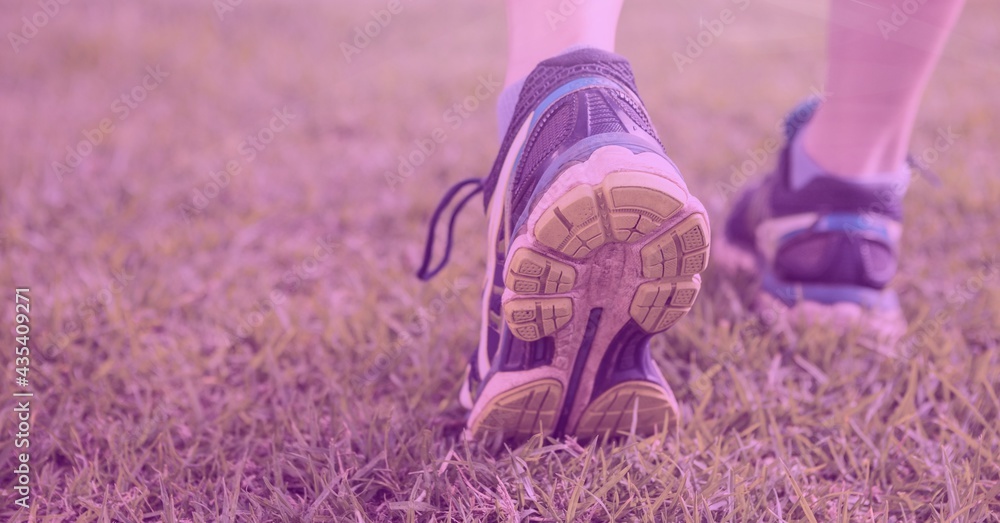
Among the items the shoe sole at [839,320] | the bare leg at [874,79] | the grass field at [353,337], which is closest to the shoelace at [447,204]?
the grass field at [353,337]

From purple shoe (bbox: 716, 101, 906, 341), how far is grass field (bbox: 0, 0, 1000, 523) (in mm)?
93

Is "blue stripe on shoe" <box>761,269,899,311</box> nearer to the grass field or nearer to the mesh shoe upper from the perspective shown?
the grass field

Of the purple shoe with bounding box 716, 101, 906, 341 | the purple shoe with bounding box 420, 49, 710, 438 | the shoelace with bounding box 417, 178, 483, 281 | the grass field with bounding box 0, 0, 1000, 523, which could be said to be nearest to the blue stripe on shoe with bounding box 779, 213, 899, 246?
the purple shoe with bounding box 716, 101, 906, 341

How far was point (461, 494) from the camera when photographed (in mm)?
1094

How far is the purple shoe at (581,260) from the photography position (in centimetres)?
90

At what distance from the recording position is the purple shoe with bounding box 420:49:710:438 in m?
0.90

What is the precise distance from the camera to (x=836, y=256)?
164cm

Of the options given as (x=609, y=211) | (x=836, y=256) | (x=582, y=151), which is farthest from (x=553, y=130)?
(x=836, y=256)

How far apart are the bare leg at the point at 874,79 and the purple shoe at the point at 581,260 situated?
776 mm

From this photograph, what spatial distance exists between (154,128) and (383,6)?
7.71 feet

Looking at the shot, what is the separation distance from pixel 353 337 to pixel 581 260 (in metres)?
0.81

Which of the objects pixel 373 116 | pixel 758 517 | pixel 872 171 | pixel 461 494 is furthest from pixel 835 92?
pixel 373 116

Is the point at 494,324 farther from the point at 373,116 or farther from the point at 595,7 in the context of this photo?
the point at 373,116

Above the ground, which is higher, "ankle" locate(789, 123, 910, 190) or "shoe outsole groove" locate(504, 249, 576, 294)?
"ankle" locate(789, 123, 910, 190)
